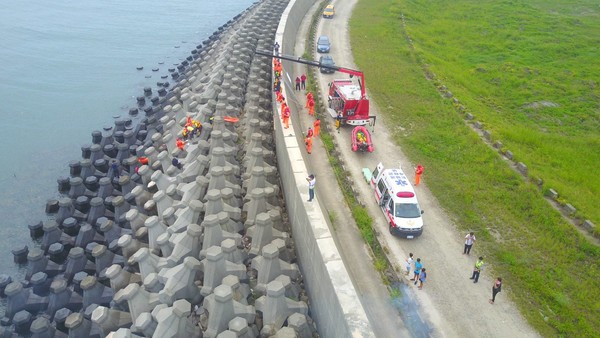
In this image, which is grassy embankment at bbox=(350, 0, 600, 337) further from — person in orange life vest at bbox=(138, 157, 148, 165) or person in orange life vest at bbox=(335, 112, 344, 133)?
person in orange life vest at bbox=(138, 157, 148, 165)

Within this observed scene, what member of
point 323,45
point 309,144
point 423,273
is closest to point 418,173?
point 309,144

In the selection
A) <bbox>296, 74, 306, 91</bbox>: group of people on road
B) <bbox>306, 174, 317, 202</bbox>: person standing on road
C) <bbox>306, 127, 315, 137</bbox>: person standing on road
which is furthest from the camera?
<bbox>296, 74, 306, 91</bbox>: group of people on road

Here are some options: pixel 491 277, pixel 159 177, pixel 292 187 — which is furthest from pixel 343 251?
pixel 159 177

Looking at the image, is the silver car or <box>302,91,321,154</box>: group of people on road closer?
<box>302,91,321,154</box>: group of people on road

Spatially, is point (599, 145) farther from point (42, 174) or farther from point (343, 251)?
point (42, 174)

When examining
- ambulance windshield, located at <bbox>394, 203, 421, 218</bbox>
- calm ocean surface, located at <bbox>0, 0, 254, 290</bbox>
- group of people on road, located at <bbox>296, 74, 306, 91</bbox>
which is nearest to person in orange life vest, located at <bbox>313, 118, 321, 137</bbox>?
Result: group of people on road, located at <bbox>296, 74, 306, 91</bbox>

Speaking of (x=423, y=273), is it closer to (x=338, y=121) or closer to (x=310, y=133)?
(x=310, y=133)

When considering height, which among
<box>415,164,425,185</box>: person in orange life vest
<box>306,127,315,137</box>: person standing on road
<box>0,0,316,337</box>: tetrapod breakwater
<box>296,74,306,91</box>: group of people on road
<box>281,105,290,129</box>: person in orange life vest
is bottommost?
<box>0,0,316,337</box>: tetrapod breakwater
